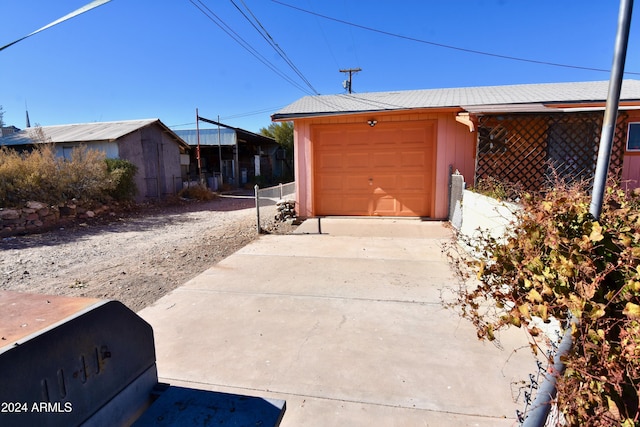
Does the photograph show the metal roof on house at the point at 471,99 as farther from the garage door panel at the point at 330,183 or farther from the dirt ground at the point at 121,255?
the dirt ground at the point at 121,255

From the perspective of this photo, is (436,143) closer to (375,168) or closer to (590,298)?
(375,168)

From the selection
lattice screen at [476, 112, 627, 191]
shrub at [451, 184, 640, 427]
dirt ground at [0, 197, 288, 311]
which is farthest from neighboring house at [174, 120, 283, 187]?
shrub at [451, 184, 640, 427]

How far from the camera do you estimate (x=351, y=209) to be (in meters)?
8.78

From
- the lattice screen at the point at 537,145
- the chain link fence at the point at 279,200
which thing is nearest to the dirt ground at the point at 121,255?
the chain link fence at the point at 279,200

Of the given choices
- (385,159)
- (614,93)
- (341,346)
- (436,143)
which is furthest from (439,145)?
(614,93)

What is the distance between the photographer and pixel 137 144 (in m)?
14.9

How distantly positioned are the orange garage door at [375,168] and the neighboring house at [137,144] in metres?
9.62

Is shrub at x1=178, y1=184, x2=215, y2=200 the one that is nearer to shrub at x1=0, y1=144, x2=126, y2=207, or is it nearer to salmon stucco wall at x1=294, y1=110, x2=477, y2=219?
shrub at x1=0, y1=144, x2=126, y2=207

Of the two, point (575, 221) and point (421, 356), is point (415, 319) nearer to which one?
point (421, 356)

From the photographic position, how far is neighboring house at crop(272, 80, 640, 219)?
7.00m

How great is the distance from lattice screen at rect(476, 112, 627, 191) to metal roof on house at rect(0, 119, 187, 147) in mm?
13391

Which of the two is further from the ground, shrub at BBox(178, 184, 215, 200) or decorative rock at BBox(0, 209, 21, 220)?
decorative rock at BBox(0, 209, 21, 220)

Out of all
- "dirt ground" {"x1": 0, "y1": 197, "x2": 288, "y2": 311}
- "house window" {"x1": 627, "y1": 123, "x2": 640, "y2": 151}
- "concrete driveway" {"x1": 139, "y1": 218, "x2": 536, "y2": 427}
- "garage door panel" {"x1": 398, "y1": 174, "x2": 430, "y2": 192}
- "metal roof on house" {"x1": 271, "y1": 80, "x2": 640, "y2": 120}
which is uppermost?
"metal roof on house" {"x1": 271, "y1": 80, "x2": 640, "y2": 120}

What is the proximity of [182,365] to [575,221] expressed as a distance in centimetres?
269
